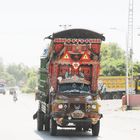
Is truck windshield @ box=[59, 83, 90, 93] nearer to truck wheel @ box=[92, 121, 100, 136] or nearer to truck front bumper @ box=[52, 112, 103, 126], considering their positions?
truck front bumper @ box=[52, 112, 103, 126]

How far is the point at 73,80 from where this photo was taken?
2331 cm

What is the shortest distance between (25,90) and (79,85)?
137 meters

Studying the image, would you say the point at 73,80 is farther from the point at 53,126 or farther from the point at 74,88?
the point at 53,126

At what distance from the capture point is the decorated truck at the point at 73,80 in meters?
22.5

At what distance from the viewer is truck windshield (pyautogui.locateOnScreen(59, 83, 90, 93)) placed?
2314cm

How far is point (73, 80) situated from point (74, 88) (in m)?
0.31

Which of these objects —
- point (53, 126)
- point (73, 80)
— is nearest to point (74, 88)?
point (73, 80)

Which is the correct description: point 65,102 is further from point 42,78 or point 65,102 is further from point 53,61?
point 42,78

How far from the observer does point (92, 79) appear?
23594mm

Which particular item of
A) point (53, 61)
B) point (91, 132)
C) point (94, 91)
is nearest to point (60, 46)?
point (53, 61)

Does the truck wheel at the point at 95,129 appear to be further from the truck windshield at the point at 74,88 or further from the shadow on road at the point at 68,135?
the truck windshield at the point at 74,88

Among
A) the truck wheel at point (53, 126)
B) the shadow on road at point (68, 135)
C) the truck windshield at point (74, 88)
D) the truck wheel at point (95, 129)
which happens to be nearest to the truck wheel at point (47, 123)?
the shadow on road at point (68, 135)

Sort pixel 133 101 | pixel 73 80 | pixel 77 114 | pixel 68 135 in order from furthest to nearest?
pixel 133 101, pixel 68 135, pixel 73 80, pixel 77 114

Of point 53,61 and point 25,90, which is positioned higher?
point 53,61
